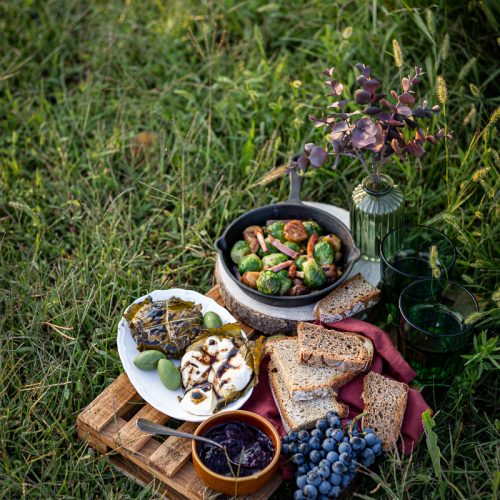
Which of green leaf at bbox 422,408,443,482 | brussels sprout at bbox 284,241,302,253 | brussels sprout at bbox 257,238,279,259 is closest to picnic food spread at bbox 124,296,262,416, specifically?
brussels sprout at bbox 257,238,279,259

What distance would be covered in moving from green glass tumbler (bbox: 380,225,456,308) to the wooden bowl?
113 centimetres

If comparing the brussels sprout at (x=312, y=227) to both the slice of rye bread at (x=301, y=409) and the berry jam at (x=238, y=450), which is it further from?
the berry jam at (x=238, y=450)

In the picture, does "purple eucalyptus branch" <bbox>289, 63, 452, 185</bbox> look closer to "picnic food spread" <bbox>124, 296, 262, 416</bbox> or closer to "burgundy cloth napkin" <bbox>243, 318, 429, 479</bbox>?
"burgundy cloth napkin" <bbox>243, 318, 429, 479</bbox>

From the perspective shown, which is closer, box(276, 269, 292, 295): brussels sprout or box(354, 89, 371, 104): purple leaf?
box(354, 89, 371, 104): purple leaf

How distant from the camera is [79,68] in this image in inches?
228

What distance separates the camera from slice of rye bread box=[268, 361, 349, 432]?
3258 millimetres

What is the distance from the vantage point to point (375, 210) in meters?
3.83

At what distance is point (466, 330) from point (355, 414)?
70 cm

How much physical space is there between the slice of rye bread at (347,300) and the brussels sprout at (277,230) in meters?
0.48

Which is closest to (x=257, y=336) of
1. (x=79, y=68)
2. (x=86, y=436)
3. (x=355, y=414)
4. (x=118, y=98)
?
(x=355, y=414)

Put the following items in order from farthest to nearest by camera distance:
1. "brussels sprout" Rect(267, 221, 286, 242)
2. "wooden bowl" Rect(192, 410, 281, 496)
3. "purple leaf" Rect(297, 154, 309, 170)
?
1. "brussels sprout" Rect(267, 221, 286, 242)
2. "purple leaf" Rect(297, 154, 309, 170)
3. "wooden bowl" Rect(192, 410, 281, 496)

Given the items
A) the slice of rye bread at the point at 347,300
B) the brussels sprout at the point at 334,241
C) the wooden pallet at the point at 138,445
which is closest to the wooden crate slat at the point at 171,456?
the wooden pallet at the point at 138,445

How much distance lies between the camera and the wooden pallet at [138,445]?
312 centimetres

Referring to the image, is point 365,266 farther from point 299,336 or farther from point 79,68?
point 79,68
